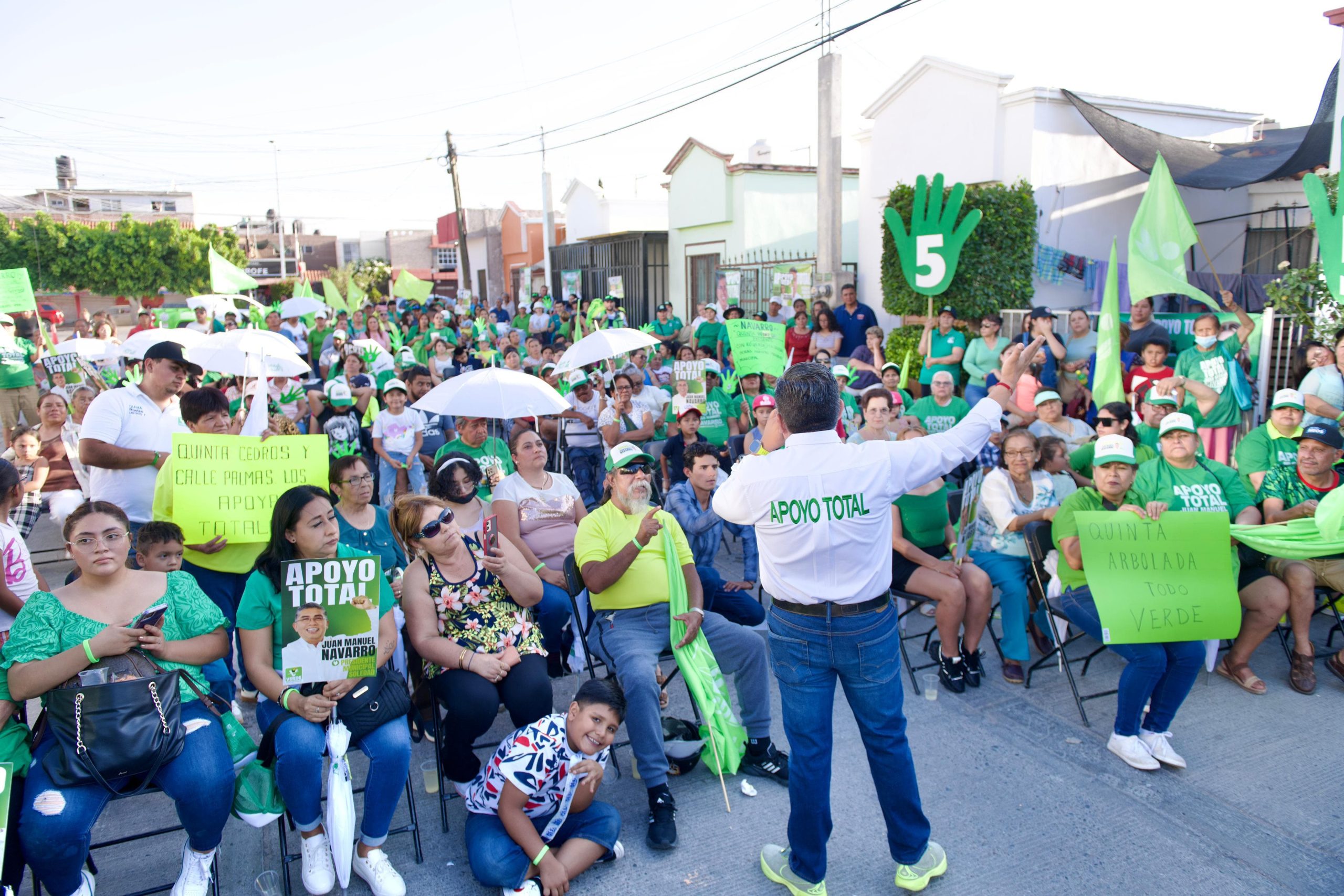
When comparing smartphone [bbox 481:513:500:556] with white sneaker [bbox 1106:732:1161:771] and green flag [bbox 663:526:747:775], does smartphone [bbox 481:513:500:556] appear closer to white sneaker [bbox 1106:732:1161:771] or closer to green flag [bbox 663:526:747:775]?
green flag [bbox 663:526:747:775]

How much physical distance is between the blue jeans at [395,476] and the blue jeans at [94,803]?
4227 mm

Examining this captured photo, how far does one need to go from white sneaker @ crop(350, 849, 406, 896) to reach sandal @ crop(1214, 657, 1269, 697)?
4.44 meters

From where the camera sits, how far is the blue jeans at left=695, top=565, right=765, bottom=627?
4.84 metres

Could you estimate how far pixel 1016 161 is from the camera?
39.6 ft

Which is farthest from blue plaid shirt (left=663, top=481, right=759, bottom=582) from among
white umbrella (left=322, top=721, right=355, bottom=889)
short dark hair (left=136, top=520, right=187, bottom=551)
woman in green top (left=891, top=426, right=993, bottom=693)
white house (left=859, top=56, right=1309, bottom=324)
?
white house (left=859, top=56, right=1309, bottom=324)

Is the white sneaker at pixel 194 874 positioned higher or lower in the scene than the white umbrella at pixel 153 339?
lower

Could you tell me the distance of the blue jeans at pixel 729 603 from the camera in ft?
15.9

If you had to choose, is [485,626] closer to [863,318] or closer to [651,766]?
[651,766]

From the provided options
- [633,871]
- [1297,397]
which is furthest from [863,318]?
[633,871]

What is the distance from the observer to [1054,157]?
39.6 feet

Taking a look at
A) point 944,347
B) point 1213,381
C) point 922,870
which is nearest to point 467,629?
point 922,870

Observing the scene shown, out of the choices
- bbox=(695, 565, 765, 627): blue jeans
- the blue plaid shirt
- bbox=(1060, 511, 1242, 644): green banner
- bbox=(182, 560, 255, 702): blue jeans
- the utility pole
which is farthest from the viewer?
the utility pole

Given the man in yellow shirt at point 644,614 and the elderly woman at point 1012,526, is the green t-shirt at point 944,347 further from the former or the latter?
the man in yellow shirt at point 644,614

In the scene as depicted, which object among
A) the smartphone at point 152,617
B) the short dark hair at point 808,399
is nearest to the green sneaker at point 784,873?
the short dark hair at point 808,399
